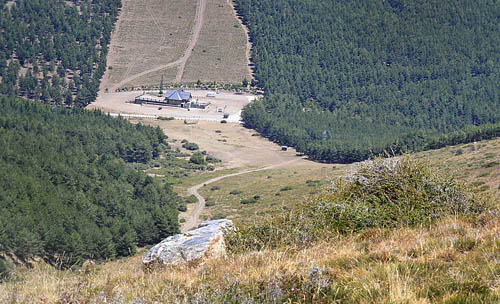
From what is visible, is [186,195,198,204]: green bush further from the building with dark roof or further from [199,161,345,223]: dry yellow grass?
the building with dark roof

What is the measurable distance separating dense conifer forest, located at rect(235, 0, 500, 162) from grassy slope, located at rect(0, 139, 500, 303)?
285 ft

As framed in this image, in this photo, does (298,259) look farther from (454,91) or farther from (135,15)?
(135,15)

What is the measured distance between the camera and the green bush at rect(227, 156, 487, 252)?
11.0 meters

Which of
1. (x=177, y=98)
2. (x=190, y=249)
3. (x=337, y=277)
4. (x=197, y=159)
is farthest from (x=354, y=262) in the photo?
(x=177, y=98)

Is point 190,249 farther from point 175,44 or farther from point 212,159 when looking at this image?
point 175,44

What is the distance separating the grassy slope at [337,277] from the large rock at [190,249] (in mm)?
635

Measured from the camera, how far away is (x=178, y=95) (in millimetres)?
129750

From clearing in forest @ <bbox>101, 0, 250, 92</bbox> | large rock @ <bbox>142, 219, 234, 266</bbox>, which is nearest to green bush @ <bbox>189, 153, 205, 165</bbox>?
clearing in forest @ <bbox>101, 0, 250, 92</bbox>

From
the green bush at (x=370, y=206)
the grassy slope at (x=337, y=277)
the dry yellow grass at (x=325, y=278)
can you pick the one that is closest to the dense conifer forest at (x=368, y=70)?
the green bush at (x=370, y=206)

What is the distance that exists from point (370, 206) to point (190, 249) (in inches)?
154

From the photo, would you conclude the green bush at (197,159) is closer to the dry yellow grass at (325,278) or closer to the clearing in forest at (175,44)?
the clearing in forest at (175,44)

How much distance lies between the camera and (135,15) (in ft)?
568

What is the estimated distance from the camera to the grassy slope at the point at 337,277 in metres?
7.00

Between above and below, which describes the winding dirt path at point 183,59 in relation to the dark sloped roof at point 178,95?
above
